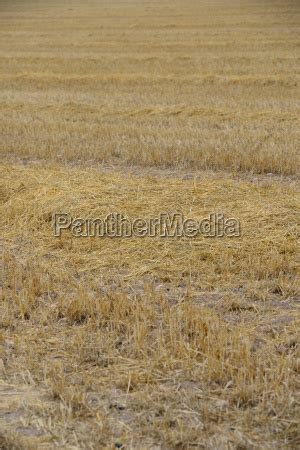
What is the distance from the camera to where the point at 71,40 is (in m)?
28.5

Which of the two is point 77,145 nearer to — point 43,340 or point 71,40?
point 43,340

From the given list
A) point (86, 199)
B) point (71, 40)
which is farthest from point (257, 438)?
point (71, 40)

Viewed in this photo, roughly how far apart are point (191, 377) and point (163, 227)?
2683mm

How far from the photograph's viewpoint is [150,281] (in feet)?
18.8

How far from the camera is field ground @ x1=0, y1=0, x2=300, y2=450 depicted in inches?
151

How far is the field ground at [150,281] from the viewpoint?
12.6 ft

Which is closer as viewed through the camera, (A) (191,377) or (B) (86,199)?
(A) (191,377)
